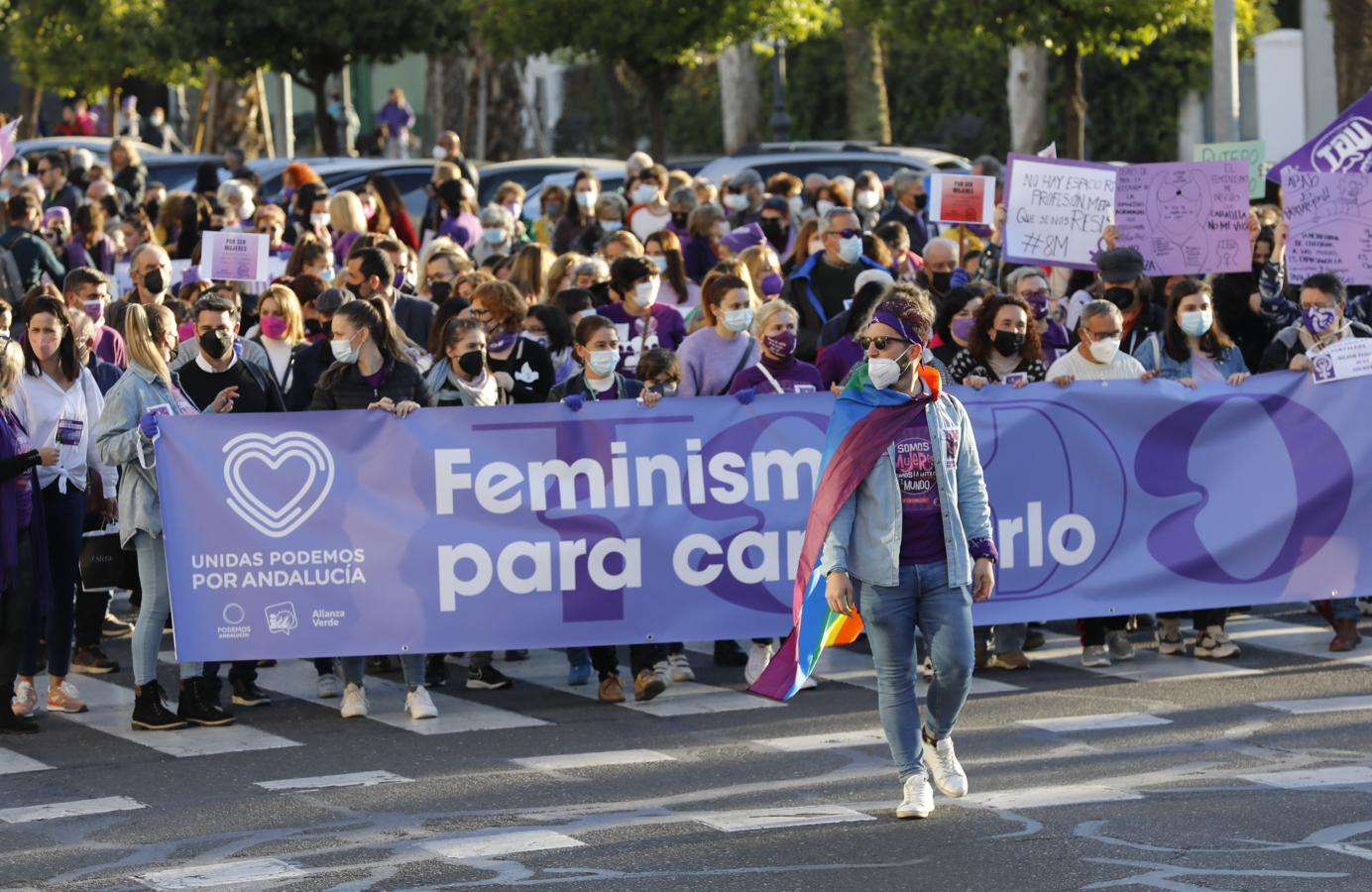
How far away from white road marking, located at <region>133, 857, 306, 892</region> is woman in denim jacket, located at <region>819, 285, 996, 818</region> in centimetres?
203

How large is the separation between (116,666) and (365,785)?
3.22m

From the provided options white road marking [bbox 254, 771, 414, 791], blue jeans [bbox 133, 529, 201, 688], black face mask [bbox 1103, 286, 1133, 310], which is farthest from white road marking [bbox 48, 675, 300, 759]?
black face mask [bbox 1103, 286, 1133, 310]

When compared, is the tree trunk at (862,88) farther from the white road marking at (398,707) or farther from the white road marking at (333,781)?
the white road marking at (333,781)

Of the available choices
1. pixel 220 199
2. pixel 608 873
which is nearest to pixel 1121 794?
pixel 608 873

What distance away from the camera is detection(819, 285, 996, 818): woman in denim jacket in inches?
337

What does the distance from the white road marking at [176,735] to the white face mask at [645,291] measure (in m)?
3.41

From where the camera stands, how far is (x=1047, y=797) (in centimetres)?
895

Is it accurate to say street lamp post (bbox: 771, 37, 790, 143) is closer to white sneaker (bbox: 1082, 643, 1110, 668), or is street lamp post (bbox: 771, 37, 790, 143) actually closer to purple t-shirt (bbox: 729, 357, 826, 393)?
purple t-shirt (bbox: 729, 357, 826, 393)

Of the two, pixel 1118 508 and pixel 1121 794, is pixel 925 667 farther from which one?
pixel 1121 794

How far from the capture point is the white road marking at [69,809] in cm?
902

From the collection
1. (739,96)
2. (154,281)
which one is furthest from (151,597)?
(739,96)

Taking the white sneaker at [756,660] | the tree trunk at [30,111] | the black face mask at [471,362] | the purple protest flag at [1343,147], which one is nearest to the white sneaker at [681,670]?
the white sneaker at [756,660]

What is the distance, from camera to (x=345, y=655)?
11.0 m

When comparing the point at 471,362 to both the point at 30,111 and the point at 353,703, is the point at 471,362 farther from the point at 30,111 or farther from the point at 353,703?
the point at 30,111
